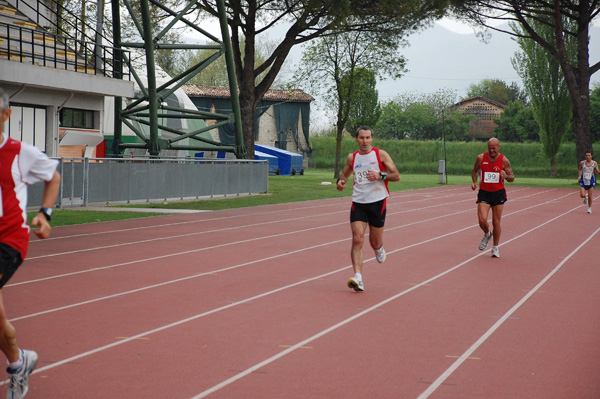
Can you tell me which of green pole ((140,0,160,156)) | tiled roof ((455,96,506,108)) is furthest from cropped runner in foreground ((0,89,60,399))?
tiled roof ((455,96,506,108))

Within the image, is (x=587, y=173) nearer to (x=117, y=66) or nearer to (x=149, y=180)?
(x=149, y=180)

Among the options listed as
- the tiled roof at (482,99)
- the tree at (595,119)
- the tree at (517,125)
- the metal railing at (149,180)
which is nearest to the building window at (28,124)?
the metal railing at (149,180)

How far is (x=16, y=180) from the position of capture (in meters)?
5.06

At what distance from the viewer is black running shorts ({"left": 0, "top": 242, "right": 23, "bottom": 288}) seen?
495 centimetres

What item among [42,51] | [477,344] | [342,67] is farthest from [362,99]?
[477,344]

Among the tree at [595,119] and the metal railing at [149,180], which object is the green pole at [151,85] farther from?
the tree at [595,119]

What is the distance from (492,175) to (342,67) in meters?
42.1

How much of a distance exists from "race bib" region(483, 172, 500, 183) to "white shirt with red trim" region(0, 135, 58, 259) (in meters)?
9.71

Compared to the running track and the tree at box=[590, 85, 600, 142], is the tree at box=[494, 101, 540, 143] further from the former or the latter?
the running track

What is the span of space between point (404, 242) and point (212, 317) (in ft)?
26.6

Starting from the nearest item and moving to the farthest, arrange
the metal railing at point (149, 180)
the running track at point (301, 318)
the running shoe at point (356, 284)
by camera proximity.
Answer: the running track at point (301, 318) < the running shoe at point (356, 284) < the metal railing at point (149, 180)

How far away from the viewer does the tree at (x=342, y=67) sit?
175 ft

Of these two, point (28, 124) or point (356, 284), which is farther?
point (28, 124)

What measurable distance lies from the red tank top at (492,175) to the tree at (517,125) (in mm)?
79568
